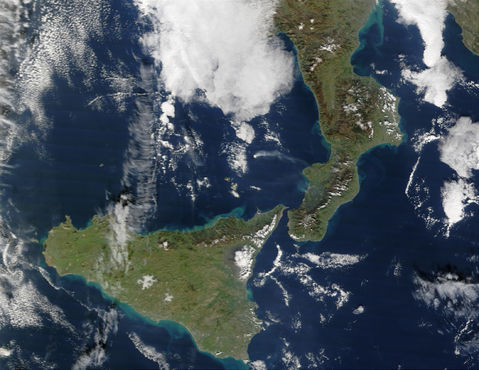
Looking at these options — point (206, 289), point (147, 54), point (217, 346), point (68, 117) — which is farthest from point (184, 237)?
point (147, 54)

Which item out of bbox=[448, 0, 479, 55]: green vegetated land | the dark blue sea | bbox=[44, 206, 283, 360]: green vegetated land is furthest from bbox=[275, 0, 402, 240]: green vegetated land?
bbox=[448, 0, 479, 55]: green vegetated land

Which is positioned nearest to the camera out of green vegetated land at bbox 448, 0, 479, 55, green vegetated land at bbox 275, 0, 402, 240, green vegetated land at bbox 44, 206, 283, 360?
green vegetated land at bbox 44, 206, 283, 360

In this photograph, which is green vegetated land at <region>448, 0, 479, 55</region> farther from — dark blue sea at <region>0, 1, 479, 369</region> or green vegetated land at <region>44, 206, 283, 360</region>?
green vegetated land at <region>44, 206, 283, 360</region>

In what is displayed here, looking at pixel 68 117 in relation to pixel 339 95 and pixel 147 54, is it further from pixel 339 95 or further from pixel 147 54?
pixel 339 95

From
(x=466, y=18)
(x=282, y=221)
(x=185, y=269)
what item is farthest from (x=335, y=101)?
(x=185, y=269)

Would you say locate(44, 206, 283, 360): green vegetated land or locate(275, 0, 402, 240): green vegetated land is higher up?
locate(275, 0, 402, 240): green vegetated land

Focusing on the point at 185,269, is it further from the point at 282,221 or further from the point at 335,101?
the point at 335,101

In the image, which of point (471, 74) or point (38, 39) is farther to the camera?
point (471, 74)
